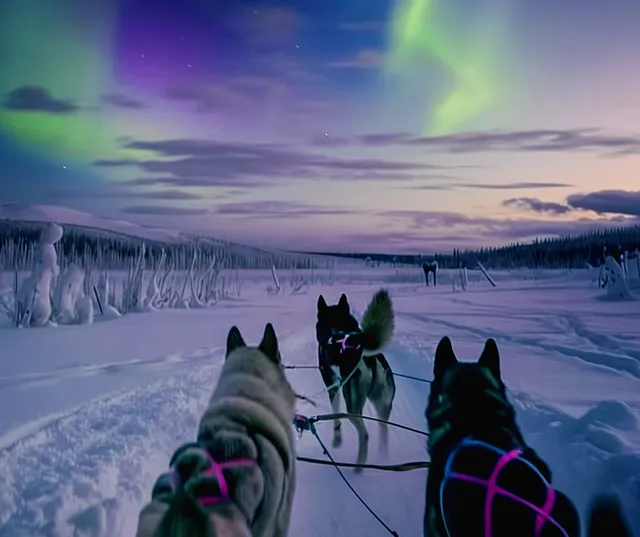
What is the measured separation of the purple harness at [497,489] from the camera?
3.60 ft

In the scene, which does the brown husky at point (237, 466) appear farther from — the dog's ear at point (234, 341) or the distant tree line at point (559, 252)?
the distant tree line at point (559, 252)

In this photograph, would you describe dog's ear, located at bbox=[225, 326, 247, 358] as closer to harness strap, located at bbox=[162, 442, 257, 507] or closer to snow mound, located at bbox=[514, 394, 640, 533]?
harness strap, located at bbox=[162, 442, 257, 507]

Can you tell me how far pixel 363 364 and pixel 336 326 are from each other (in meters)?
0.33

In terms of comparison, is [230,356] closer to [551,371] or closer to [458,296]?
[551,371]

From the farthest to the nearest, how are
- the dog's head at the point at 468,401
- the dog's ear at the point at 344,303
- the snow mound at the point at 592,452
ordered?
the dog's ear at the point at 344,303, the snow mound at the point at 592,452, the dog's head at the point at 468,401

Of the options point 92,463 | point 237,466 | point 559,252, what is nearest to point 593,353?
point 559,252

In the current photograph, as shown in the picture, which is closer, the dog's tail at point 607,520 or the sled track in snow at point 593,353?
the dog's tail at point 607,520

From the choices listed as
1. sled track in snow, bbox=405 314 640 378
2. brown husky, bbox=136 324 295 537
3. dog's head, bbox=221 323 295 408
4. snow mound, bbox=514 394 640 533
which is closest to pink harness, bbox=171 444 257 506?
brown husky, bbox=136 324 295 537

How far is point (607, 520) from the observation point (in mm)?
1069

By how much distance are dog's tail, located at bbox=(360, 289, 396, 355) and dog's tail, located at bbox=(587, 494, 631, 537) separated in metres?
1.82

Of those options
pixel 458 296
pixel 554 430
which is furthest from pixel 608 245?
pixel 458 296

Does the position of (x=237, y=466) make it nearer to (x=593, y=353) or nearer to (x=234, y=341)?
(x=234, y=341)

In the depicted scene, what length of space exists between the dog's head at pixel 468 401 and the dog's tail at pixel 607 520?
352mm

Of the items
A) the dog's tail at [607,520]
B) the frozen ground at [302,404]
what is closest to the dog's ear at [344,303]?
the frozen ground at [302,404]
